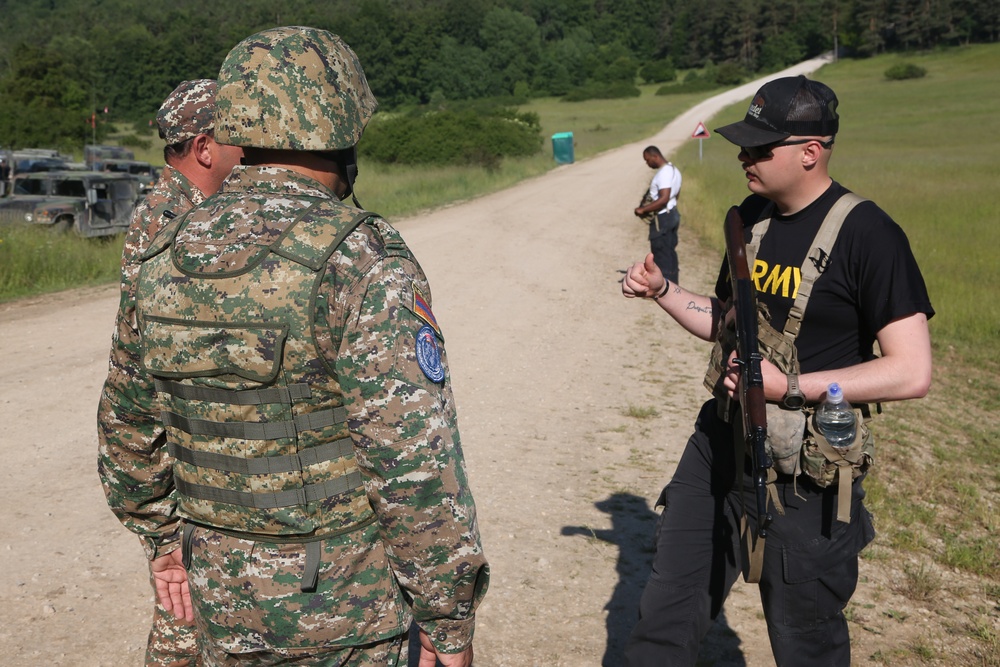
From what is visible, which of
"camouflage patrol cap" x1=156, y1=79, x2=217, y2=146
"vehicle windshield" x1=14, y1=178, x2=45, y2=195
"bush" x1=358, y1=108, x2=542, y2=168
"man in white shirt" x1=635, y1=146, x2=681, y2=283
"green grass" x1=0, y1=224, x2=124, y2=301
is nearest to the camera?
"camouflage patrol cap" x1=156, y1=79, x2=217, y2=146

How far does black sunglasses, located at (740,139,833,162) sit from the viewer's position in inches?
107

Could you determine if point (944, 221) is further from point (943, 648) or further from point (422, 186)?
point (943, 648)

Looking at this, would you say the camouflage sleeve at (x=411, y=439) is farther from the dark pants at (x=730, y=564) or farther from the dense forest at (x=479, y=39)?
the dense forest at (x=479, y=39)

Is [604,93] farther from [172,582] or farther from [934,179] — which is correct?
[172,582]

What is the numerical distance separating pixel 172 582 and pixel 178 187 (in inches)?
56.2

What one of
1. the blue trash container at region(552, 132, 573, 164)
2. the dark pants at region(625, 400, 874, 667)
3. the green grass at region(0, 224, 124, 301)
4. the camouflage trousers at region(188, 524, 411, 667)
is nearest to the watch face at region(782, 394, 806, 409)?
the dark pants at region(625, 400, 874, 667)

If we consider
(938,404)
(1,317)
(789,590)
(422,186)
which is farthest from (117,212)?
(789,590)

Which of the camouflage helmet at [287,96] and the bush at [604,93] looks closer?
the camouflage helmet at [287,96]

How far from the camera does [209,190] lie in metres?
3.42

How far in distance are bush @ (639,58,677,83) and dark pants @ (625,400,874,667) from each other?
105645 millimetres

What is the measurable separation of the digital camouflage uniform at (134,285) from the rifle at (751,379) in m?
1.53

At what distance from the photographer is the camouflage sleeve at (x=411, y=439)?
1869mm

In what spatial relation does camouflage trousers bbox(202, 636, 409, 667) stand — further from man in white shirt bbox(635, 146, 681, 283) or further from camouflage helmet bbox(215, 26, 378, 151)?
man in white shirt bbox(635, 146, 681, 283)

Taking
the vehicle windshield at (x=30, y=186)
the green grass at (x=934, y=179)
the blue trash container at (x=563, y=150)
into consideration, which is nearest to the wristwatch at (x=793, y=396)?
the green grass at (x=934, y=179)
